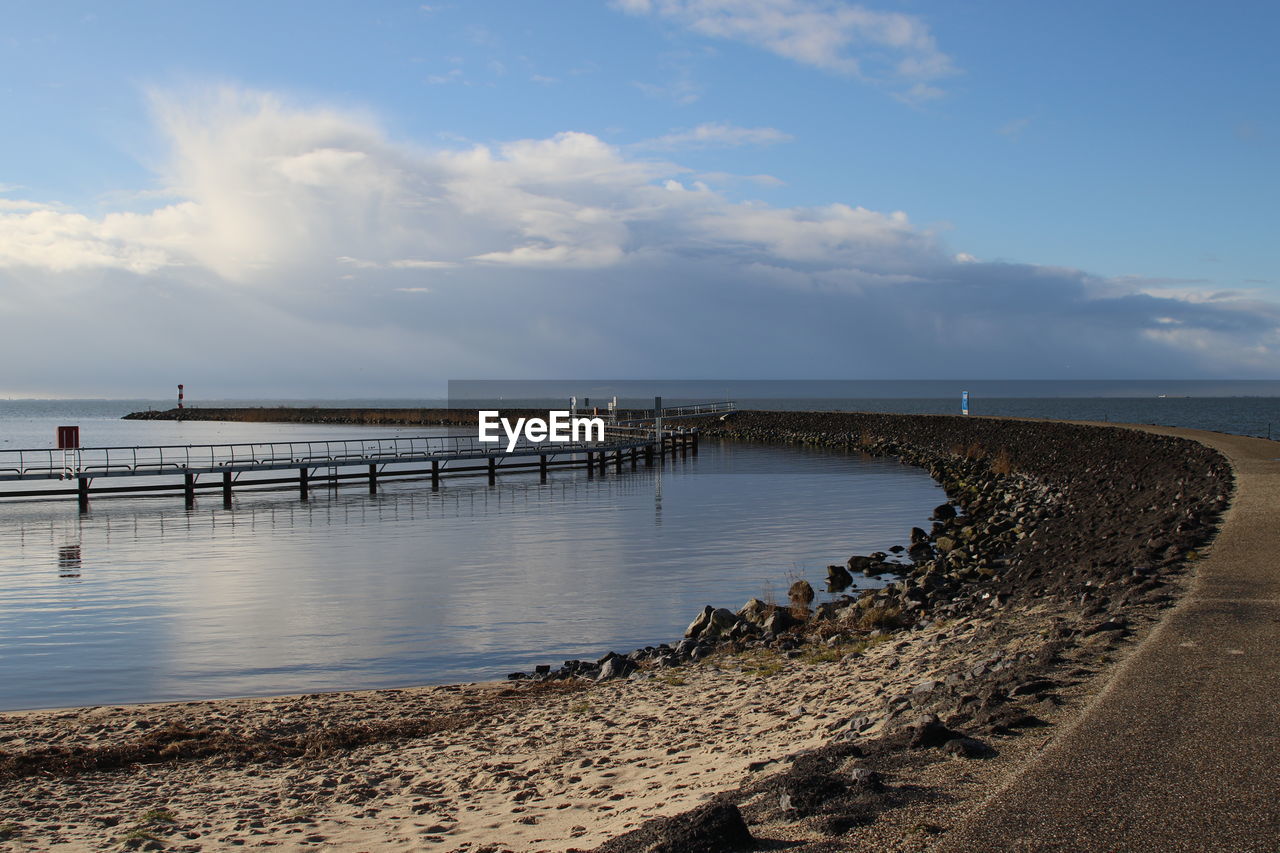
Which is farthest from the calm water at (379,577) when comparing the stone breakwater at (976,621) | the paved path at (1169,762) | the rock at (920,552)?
the paved path at (1169,762)

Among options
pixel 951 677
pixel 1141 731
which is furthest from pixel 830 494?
pixel 1141 731

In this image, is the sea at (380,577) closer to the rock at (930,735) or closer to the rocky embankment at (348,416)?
the rock at (930,735)

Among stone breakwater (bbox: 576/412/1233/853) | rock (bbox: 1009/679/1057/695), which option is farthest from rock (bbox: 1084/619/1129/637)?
rock (bbox: 1009/679/1057/695)

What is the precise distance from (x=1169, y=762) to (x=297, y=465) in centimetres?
3934

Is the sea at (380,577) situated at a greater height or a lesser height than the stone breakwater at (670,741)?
lesser

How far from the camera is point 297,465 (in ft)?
134

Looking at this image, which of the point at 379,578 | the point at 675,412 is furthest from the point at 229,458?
the point at 675,412

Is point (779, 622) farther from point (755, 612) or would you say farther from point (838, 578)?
point (838, 578)

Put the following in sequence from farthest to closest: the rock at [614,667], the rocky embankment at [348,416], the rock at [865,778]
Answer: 1. the rocky embankment at [348,416]
2. the rock at [614,667]
3. the rock at [865,778]

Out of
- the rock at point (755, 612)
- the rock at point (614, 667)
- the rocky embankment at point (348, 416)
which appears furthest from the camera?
the rocky embankment at point (348, 416)

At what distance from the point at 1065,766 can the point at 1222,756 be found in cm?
98

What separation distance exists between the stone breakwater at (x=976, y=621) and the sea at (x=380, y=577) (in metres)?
1.86

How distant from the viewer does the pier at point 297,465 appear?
3784cm

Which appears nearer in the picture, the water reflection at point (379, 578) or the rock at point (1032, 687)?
the rock at point (1032, 687)
